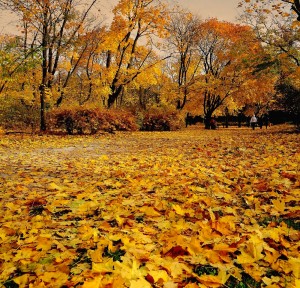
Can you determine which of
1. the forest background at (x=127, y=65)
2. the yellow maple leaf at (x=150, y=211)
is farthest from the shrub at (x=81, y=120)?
the yellow maple leaf at (x=150, y=211)

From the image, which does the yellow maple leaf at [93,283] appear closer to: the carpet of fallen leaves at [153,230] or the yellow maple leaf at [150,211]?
the carpet of fallen leaves at [153,230]

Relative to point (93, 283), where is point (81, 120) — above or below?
above

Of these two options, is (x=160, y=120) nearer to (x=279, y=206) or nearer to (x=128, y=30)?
(x=128, y=30)

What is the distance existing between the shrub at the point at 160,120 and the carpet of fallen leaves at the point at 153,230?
17108mm

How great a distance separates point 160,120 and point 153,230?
20166 mm

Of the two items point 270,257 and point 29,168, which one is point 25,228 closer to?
point 270,257

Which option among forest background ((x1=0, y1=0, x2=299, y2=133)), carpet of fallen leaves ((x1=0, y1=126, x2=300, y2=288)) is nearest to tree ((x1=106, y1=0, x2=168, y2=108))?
forest background ((x1=0, y1=0, x2=299, y2=133))

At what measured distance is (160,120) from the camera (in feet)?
74.5

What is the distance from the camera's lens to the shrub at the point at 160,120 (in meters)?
22.4

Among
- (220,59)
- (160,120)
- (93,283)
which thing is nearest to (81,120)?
(160,120)

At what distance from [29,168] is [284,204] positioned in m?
5.31

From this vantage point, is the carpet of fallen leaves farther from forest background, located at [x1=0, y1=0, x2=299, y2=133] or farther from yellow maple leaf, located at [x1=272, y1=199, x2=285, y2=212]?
forest background, located at [x1=0, y1=0, x2=299, y2=133]

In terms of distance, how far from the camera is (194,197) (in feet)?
12.1

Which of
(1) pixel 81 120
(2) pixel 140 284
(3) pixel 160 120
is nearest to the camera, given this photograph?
(2) pixel 140 284
